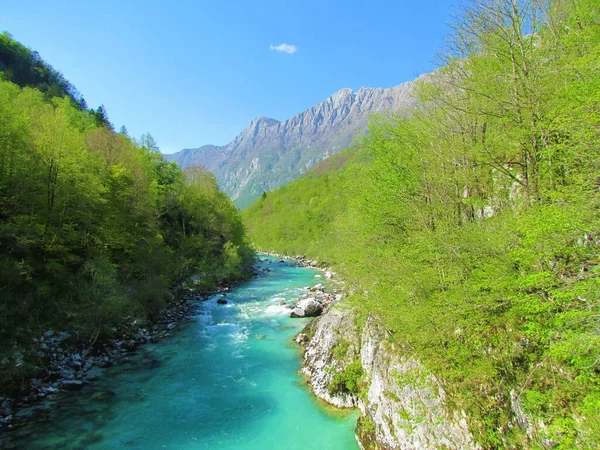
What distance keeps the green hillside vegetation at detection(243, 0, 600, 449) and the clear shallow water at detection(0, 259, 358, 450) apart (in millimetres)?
5609

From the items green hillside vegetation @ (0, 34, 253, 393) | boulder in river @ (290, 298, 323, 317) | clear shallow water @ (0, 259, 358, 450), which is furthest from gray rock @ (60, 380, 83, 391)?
boulder in river @ (290, 298, 323, 317)

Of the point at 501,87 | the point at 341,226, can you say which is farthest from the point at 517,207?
the point at 341,226

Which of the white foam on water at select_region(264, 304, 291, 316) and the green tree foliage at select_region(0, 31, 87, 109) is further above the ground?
the green tree foliage at select_region(0, 31, 87, 109)

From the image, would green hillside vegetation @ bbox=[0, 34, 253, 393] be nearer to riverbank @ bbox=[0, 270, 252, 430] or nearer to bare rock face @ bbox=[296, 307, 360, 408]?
riverbank @ bbox=[0, 270, 252, 430]

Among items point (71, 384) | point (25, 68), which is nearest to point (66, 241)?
point (71, 384)

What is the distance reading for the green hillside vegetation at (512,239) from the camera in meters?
6.68

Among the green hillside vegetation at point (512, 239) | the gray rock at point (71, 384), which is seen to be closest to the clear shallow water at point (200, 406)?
the gray rock at point (71, 384)

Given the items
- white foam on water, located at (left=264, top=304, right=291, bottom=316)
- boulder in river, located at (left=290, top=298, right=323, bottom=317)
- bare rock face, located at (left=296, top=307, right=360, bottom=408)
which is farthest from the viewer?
white foam on water, located at (left=264, top=304, right=291, bottom=316)

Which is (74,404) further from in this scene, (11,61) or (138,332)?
(11,61)

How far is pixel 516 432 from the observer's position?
7883 millimetres

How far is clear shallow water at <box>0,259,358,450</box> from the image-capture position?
1197 cm

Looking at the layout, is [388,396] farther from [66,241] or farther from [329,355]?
[66,241]

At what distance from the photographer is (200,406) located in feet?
47.6

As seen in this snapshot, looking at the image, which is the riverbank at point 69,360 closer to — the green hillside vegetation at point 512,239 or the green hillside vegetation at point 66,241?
the green hillside vegetation at point 66,241
